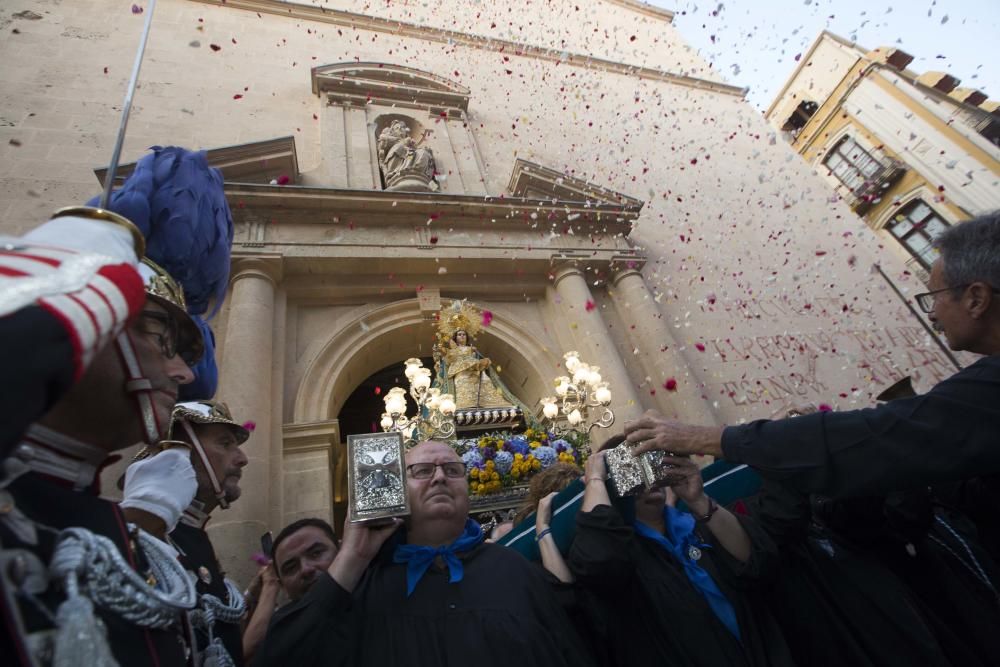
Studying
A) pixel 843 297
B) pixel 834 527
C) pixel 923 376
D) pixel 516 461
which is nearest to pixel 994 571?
pixel 834 527

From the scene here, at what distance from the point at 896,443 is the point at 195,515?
3.05 meters

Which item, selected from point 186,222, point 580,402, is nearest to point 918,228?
point 580,402

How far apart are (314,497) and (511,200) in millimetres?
5233

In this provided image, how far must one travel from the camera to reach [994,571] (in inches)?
92.1

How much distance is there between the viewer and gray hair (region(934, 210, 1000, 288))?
78.8 inches

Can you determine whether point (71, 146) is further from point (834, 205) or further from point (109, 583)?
point (834, 205)

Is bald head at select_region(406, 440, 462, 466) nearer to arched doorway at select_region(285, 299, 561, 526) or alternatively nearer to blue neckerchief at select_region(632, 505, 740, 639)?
blue neckerchief at select_region(632, 505, 740, 639)

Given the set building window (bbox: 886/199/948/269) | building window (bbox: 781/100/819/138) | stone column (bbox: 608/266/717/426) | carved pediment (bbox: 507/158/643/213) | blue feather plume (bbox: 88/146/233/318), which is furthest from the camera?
building window (bbox: 781/100/819/138)

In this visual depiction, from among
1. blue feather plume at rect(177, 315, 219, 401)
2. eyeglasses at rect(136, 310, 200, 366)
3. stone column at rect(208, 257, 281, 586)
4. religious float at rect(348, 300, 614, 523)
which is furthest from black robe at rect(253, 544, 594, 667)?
stone column at rect(208, 257, 281, 586)

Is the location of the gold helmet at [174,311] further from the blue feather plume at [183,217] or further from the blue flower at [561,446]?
the blue flower at [561,446]

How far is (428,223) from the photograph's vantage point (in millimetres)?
7207

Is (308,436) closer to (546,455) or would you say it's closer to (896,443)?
(546,455)

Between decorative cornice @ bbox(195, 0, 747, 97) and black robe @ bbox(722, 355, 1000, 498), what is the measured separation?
43.7 ft

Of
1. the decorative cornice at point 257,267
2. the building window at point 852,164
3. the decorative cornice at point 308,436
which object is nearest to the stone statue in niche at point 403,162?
the decorative cornice at point 257,267
